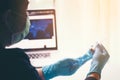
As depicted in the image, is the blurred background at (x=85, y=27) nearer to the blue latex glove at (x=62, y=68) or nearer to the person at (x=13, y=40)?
the blue latex glove at (x=62, y=68)

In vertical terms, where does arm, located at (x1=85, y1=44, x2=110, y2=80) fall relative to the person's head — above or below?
below

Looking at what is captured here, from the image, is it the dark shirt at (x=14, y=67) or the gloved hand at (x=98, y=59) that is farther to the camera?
the gloved hand at (x=98, y=59)

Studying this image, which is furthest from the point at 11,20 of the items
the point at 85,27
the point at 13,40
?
the point at 85,27

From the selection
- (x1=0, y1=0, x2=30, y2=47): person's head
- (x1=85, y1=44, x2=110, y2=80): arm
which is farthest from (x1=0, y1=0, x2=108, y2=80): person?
(x1=85, y1=44, x2=110, y2=80): arm

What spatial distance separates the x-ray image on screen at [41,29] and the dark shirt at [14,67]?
0.57 m

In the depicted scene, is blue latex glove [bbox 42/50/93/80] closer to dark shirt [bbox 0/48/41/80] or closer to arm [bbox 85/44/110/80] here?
arm [bbox 85/44/110/80]

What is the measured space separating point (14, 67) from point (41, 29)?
2.06ft

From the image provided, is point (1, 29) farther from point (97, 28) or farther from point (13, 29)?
point (97, 28)

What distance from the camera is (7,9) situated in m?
0.84

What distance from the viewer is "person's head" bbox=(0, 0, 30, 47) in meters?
0.84

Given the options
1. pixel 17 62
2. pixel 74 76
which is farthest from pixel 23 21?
pixel 74 76

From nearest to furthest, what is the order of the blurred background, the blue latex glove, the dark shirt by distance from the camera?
the dark shirt
the blue latex glove
the blurred background

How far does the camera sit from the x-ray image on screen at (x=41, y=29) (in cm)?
142

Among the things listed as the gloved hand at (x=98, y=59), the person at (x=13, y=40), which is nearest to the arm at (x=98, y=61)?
the gloved hand at (x=98, y=59)
